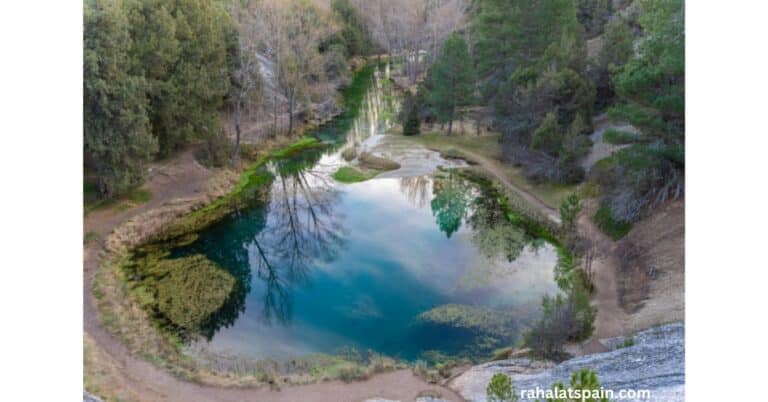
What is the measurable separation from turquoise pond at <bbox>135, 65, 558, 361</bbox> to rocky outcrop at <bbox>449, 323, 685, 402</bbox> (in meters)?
1.92

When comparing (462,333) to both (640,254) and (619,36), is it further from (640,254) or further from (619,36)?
(619,36)

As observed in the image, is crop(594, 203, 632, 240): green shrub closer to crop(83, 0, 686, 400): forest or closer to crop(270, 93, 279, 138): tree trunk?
crop(83, 0, 686, 400): forest

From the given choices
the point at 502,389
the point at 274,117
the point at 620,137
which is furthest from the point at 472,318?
the point at 274,117

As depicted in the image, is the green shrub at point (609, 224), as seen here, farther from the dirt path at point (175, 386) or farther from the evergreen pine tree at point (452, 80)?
the evergreen pine tree at point (452, 80)

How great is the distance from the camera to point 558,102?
120 feet

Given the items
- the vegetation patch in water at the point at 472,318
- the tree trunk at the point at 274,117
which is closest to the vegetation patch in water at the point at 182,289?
the vegetation patch in water at the point at 472,318

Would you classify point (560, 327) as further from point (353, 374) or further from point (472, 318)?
point (353, 374)

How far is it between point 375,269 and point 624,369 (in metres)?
12.4

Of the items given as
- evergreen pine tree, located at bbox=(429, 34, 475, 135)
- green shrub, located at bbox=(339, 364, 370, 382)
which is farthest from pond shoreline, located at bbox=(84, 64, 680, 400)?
evergreen pine tree, located at bbox=(429, 34, 475, 135)

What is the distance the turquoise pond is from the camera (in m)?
22.6

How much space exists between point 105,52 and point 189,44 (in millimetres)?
7569

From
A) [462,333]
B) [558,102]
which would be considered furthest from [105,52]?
[558,102]

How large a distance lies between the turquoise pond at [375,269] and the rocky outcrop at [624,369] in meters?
1.92

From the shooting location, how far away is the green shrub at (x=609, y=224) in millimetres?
26812
